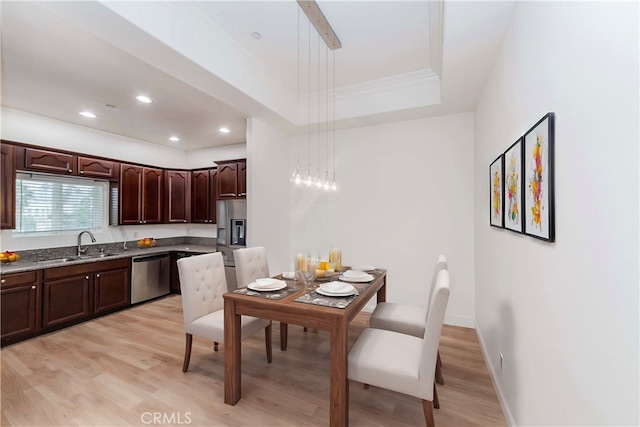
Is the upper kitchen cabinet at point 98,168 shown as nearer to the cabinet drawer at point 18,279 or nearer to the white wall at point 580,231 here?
the cabinet drawer at point 18,279

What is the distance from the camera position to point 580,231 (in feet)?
3.23

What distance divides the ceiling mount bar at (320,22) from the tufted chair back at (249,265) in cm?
219

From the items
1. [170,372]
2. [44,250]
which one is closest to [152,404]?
[170,372]

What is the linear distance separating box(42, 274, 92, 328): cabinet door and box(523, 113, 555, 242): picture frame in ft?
15.7

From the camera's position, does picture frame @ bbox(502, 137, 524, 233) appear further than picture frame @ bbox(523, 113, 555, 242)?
Yes

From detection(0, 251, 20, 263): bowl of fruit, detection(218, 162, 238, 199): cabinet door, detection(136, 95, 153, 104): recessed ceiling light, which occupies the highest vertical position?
detection(136, 95, 153, 104): recessed ceiling light

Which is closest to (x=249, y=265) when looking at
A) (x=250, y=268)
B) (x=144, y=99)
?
(x=250, y=268)

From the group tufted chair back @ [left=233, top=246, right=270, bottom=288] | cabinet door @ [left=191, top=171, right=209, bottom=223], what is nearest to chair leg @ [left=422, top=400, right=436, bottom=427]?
tufted chair back @ [left=233, top=246, right=270, bottom=288]

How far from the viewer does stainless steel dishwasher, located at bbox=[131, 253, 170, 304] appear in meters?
4.22

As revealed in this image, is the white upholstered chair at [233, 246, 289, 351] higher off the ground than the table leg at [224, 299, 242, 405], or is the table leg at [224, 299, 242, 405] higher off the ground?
the white upholstered chair at [233, 246, 289, 351]

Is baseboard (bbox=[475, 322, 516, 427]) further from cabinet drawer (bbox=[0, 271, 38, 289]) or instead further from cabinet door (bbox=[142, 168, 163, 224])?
cabinet door (bbox=[142, 168, 163, 224])

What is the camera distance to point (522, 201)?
5.20 ft

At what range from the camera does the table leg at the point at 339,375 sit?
1.68m

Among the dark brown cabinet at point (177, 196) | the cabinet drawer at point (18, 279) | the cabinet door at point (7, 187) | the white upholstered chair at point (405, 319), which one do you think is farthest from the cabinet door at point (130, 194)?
the white upholstered chair at point (405, 319)
